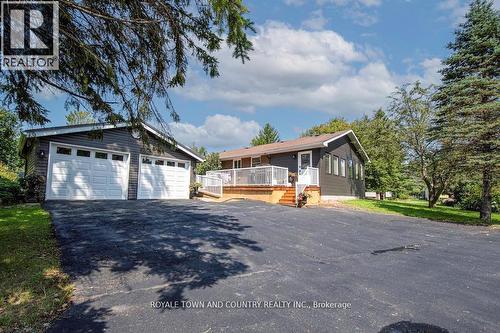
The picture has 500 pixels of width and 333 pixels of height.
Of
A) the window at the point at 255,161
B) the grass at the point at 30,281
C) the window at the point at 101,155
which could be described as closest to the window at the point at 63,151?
the window at the point at 101,155

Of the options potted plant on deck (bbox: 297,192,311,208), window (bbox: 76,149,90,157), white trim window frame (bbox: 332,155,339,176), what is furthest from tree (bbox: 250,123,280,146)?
window (bbox: 76,149,90,157)

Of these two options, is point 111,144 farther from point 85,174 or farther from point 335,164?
point 335,164

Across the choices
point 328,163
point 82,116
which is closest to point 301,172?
point 328,163

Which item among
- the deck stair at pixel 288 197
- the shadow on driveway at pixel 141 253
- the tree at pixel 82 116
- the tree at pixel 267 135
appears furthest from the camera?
the tree at pixel 267 135

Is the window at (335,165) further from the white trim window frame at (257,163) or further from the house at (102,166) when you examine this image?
the house at (102,166)

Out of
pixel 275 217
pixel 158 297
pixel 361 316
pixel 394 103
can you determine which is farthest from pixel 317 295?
pixel 394 103

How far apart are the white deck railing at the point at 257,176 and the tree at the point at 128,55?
10.8 metres

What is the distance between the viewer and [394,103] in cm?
1917

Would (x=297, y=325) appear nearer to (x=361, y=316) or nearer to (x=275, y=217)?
(x=361, y=316)

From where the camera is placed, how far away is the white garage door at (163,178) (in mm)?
14977

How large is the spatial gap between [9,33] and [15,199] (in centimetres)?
1024

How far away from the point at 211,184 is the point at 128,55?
14209 millimetres

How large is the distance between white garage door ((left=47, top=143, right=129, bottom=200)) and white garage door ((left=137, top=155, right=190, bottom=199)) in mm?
951

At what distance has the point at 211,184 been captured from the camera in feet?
62.8
